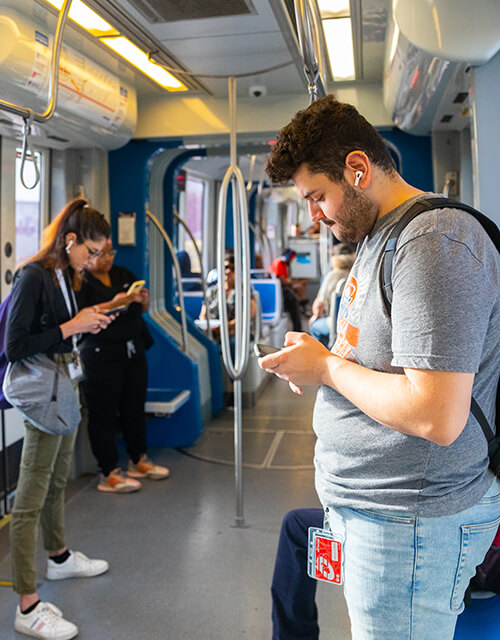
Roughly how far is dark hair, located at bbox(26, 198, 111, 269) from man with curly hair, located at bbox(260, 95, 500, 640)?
152 centimetres

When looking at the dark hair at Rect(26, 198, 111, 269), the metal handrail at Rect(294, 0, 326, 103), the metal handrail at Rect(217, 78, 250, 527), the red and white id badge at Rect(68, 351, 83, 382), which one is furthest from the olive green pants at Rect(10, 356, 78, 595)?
the metal handrail at Rect(294, 0, 326, 103)

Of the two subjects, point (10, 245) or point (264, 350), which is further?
point (10, 245)

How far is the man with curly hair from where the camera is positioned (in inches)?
42.4

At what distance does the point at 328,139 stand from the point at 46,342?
168 cm

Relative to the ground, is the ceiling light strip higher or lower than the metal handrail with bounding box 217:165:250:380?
higher

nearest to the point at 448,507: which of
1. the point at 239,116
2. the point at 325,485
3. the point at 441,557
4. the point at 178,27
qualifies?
the point at 441,557

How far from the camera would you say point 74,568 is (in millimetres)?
2963

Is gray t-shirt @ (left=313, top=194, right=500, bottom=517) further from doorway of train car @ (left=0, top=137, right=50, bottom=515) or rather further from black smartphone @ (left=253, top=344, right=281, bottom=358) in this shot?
doorway of train car @ (left=0, top=137, right=50, bottom=515)

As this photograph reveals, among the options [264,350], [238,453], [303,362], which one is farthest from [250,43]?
[303,362]

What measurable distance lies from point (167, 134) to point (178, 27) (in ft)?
4.87

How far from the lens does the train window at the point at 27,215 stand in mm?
4184

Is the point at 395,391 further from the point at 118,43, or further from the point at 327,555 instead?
the point at 118,43

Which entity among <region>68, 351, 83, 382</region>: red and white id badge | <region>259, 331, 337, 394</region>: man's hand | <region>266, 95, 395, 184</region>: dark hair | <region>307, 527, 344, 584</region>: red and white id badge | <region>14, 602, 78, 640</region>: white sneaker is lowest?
<region>14, 602, 78, 640</region>: white sneaker

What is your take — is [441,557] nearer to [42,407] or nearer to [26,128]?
[42,407]
